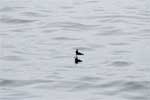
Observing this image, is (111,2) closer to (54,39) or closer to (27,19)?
(27,19)

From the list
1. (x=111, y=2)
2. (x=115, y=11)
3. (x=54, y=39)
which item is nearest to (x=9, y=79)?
(x=54, y=39)

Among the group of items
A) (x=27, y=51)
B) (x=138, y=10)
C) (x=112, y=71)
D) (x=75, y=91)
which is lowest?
(x=75, y=91)

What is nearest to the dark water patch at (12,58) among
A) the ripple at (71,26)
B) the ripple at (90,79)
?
the ripple at (90,79)

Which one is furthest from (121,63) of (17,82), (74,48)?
(17,82)

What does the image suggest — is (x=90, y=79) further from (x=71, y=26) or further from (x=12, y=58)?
(x=71, y=26)

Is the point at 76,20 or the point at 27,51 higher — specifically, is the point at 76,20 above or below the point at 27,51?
above

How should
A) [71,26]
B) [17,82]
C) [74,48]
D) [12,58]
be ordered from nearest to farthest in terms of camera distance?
[17,82], [12,58], [74,48], [71,26]

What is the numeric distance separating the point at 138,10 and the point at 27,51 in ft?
20.1

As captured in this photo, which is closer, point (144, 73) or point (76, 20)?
point (144, 73)

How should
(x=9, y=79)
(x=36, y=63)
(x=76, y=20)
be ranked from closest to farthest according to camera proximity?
(x=9, y=79) < (x=36, y=63) < (x=76, y=20)

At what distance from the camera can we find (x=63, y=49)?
1504 centimetres

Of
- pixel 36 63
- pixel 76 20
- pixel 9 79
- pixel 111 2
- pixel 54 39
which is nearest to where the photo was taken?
pixel 9 79

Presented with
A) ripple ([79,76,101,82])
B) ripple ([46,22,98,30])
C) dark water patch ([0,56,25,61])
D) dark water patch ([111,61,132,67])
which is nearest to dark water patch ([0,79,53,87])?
ripple ([79,76,101,82])

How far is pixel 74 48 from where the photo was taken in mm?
15062
